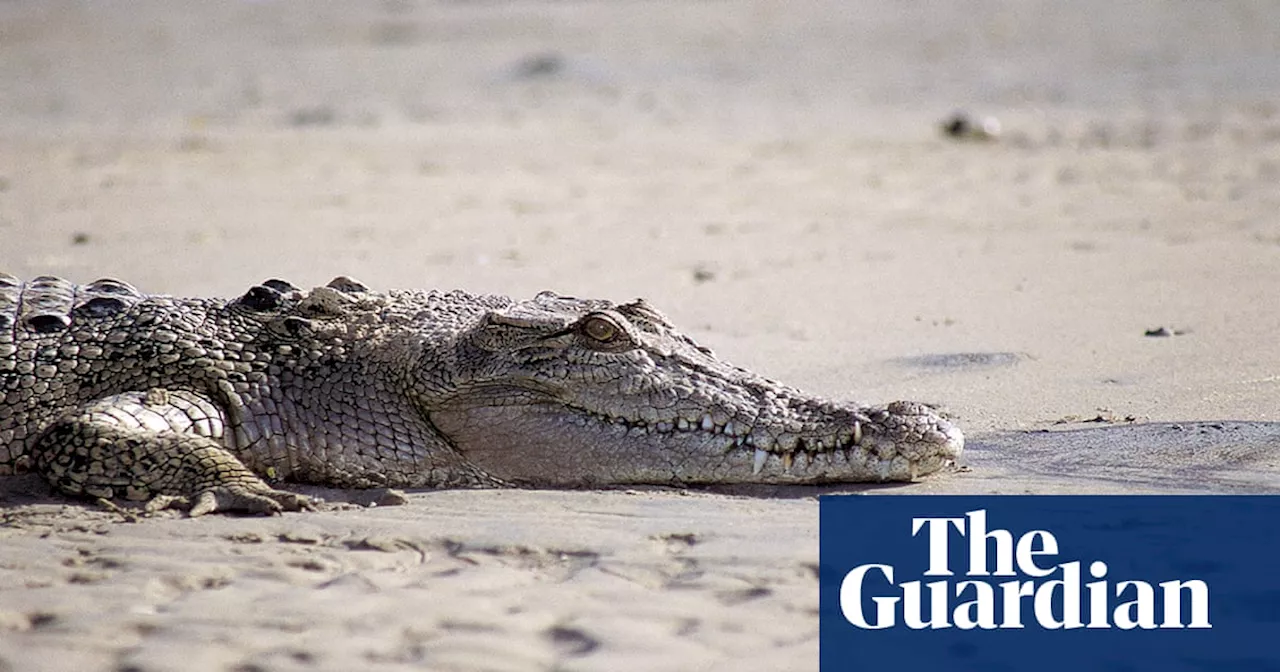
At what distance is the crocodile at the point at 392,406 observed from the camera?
475cm

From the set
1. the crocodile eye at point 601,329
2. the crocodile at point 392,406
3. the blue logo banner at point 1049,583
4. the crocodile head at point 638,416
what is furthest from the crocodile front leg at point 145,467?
the blue logo banner at point 1049,583

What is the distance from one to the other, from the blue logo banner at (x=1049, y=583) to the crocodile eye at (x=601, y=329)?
836 millimetres

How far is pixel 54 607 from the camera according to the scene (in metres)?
3.96

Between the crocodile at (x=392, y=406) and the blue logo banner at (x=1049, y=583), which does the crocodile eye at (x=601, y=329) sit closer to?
the crocodile at (x=392, y=406)

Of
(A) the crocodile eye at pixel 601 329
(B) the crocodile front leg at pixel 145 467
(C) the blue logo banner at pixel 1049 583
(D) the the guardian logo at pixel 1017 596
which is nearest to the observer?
(C) the blue logo banner at pixel 1049 583

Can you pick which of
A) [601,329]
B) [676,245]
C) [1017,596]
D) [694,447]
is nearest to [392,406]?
[601,329]

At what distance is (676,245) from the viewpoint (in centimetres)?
985

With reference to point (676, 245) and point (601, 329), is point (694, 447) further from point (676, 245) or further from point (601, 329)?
point (676, 245)

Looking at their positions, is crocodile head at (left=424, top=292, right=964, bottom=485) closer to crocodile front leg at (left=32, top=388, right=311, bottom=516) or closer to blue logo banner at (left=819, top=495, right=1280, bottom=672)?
blue logo banner at (left=819, top=495, right=1280, bottom=672)

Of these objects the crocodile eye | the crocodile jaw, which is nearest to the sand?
the crocodile jaw

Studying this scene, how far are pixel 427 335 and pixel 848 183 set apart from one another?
7.73m

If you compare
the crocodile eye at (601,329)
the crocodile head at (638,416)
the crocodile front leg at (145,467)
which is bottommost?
the crocodile front leg at (145,467)

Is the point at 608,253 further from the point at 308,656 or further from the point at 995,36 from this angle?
the point at 995,36

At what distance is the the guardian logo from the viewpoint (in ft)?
12.8
